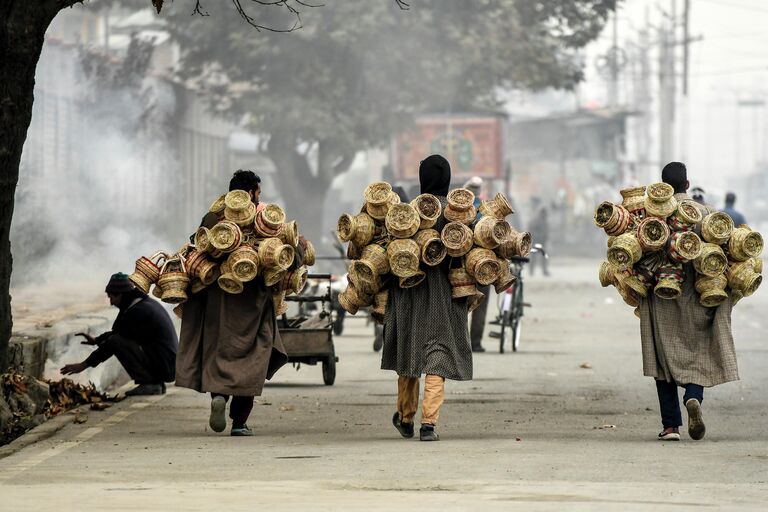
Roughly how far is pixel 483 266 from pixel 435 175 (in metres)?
0.72

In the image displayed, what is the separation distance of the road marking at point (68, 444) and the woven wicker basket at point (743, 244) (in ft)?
14.3

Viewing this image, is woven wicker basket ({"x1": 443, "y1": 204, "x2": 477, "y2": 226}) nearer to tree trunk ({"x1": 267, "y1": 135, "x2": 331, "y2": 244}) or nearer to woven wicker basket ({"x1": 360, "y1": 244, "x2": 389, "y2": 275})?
woven wicker basket ({"x1": 360, "y1": 244, "x2": 389, "y2": 275})

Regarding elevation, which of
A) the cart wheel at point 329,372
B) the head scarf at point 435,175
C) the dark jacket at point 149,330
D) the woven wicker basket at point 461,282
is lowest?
the cart wheel at point 329,372

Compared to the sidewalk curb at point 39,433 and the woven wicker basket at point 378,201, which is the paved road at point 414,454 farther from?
the woven wicker basket at point 378,201

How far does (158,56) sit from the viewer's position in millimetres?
50312

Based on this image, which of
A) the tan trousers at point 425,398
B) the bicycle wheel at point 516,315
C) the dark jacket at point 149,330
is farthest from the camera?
the bicycle wheel at point 516,315

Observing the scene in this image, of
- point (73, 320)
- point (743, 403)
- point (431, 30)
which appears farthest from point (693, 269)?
point (431, 30)

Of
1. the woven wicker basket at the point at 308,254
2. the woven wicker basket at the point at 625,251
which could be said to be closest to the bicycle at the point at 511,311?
the woven wicker basket at the point at 308,254

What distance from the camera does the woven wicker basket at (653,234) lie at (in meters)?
10.4

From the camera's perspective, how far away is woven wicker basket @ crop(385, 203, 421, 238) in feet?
34.3

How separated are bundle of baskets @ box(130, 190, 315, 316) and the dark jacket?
259cm

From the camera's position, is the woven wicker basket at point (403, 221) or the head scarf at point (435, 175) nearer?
the woven wicker basket at point (403, 221)

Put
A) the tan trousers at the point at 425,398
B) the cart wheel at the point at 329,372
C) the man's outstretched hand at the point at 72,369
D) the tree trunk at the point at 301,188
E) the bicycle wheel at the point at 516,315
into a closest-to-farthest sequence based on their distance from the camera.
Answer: the tan trousers at the point at 425,398 → the man's outstretched hand at the point at 72,369 → the cart wheel at the point at 329,372 → the bicycle wheel at the point at 516,315 → the tree trunk at the point at 301,188

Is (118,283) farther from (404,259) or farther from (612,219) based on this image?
(612,219)
